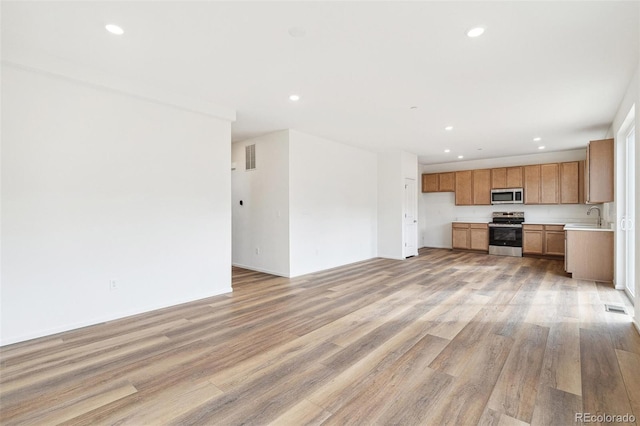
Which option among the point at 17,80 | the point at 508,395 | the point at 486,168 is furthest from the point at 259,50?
the point at 486,168

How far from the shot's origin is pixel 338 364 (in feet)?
7.86

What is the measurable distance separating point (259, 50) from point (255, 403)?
287 centimetres

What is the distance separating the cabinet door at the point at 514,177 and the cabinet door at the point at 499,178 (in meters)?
0.09

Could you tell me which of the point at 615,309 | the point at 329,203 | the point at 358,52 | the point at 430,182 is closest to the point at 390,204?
the point at 329,203

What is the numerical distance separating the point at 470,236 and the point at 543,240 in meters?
1.69

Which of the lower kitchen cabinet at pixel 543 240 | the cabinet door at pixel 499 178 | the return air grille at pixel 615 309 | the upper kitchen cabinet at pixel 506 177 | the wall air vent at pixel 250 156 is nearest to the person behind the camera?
the return air grille at pixel 615 309

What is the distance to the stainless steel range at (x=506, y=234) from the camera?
25.4 ft

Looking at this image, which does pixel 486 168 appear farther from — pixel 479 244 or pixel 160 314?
pixel 160 314

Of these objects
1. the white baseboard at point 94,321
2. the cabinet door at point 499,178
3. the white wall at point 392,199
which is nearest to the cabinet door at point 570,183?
A: the cabinet door at point 499,178

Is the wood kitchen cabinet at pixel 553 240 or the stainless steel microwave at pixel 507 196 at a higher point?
the stainless steel microwave at pixel 507 196

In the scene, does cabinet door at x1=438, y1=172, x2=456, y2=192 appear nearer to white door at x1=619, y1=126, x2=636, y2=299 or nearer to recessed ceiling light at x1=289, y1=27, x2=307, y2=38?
white door at x1=619, y1=126, x2=636, y2=299

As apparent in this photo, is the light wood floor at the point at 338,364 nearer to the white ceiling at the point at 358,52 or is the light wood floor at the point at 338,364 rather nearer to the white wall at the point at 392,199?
the white ceiling at the point at 358,52

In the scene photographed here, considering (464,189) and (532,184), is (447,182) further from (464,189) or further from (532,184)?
(532,184)

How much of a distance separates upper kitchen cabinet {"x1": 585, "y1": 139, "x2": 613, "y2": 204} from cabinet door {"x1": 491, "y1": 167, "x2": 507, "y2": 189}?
316 centimetres
